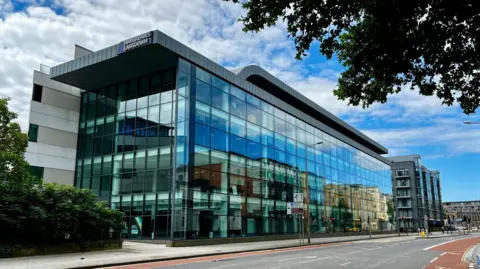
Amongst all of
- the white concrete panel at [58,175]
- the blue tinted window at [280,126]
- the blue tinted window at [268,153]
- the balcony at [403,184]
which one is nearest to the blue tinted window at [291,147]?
the blue tinted window at [280,126]

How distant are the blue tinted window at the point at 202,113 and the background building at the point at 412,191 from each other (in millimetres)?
100764

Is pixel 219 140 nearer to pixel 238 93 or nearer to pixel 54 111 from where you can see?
pixel 238 93

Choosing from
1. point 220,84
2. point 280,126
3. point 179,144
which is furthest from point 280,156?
point 179,144

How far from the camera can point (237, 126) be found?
1607 inches

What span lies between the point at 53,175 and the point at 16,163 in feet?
54.3

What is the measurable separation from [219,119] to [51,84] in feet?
56.8

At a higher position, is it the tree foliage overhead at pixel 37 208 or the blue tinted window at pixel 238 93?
the blue tinted window at pixel 238 93

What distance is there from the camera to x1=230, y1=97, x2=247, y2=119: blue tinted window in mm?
40562

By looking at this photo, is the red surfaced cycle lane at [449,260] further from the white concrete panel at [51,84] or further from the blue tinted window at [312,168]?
the white concrete panel at [51,84]

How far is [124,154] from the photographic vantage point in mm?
37562

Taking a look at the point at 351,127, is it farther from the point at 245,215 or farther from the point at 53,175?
the point at 53,175

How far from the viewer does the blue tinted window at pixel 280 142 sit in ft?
157

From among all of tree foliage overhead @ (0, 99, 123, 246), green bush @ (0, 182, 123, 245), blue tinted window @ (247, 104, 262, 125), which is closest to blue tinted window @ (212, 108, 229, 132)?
blue tinted window @ (247, 104, 262, 125)

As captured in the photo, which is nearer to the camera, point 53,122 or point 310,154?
point 53,122
